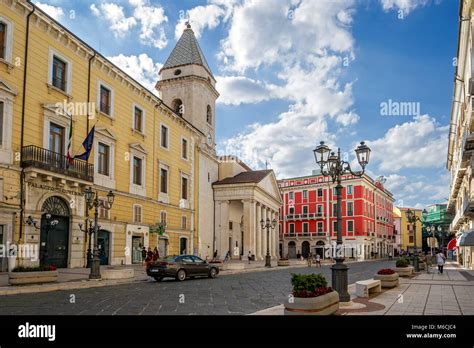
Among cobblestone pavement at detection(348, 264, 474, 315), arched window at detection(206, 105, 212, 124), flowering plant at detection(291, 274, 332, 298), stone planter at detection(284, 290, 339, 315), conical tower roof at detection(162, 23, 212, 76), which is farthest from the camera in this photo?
arched window at detection(206, 105, 212, 124)

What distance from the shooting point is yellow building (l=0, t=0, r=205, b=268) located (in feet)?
68.7

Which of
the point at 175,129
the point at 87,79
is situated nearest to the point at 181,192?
the point at 175,129

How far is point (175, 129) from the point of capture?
1540 inches

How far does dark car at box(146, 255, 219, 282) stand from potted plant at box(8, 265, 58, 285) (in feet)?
15.8

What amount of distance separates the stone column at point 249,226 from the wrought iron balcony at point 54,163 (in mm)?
26658

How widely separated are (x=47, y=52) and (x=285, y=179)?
59.7 m

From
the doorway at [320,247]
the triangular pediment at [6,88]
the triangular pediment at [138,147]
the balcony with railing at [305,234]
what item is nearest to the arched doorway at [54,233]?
the triangular pediment at [6,88]

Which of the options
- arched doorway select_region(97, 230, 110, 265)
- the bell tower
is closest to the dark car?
arched doorway select_region(97, 230, 110, 265)

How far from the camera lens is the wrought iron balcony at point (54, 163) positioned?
2125 cm

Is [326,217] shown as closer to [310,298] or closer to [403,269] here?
[403,269]

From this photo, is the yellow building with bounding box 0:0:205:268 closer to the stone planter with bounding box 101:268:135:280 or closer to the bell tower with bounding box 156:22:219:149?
the stone planter with bounding box 101:268:135:280

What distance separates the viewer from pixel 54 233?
922 inches
